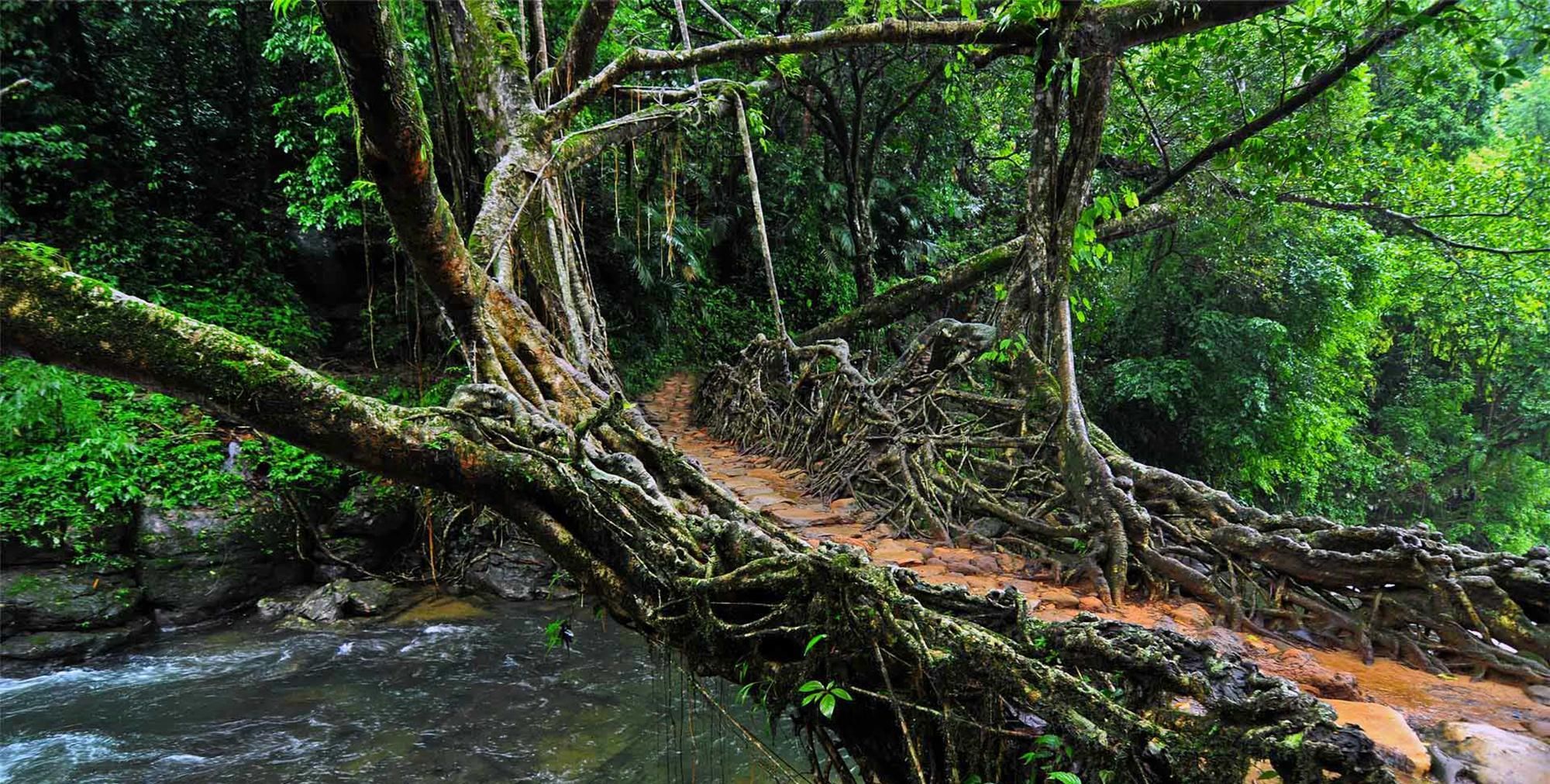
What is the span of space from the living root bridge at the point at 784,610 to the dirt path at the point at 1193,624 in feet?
1.86

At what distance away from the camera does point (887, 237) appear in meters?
15.4

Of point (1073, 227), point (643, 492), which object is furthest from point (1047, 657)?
point (1073, 227)

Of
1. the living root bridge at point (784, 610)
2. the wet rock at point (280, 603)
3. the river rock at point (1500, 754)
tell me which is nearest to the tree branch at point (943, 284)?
the river rock at point (1500, 754)

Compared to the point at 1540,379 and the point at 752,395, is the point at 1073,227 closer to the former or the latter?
the point at 752,395

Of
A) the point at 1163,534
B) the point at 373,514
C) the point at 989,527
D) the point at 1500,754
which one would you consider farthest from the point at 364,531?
the point at 1500,754

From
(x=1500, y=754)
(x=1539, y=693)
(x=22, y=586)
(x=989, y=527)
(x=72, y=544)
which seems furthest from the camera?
(x=72, y=544)

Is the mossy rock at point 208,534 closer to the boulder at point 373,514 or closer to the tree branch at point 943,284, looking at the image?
the boulder at point 373,514

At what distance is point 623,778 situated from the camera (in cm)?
401

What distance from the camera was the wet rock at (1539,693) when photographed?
2.78m

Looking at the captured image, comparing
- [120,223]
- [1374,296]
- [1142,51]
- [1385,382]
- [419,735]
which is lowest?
[419,735]

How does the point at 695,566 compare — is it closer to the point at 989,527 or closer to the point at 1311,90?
the point at 989,527

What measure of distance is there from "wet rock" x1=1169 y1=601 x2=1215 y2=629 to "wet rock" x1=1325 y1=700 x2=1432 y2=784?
27.2 inches

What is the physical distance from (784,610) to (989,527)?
108 inches

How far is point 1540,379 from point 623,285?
61.7 ft
